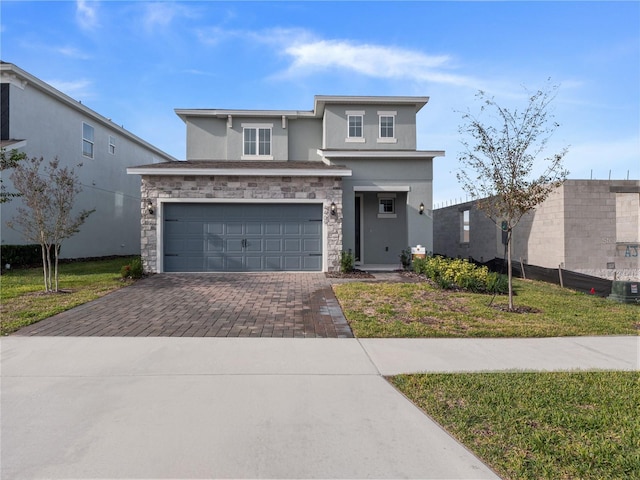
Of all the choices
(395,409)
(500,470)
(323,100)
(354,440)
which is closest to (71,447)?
(354,440)

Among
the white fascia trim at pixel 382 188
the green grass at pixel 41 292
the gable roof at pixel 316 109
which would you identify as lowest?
the green grass at pixel 41 292

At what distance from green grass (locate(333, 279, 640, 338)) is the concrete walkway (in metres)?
0.51

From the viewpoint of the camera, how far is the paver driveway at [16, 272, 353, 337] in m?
6.69

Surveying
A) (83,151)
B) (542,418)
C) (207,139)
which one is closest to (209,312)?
(542,418)

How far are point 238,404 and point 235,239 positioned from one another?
A: 10.4 meters

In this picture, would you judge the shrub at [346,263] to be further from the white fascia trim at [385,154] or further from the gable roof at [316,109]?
the gable roof at [316,109]

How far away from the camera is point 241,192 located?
1388cm

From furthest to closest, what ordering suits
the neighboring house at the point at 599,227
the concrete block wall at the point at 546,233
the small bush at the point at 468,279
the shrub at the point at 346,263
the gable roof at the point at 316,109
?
1. the gable roof at the point at 316,109
2. the shrub at the point at 346,263
3. the concrete block wall at the point at 546,233
4. the neighboring house at the point at 599,227
5. the small bush at the point at 468,279

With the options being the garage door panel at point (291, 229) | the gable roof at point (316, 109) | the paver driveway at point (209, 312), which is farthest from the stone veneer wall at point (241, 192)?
the gable roof at point (316, 109)

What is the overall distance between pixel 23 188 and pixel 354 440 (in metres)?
11.0

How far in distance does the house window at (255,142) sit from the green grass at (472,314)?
8.52m

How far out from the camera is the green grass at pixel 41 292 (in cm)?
761

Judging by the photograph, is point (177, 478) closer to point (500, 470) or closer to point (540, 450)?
point (500, 470)

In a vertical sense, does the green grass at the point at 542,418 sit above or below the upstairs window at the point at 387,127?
below
